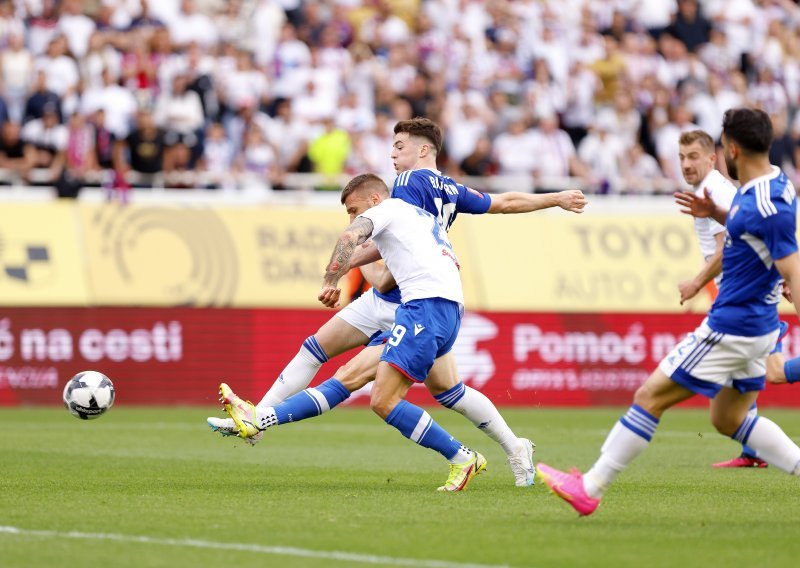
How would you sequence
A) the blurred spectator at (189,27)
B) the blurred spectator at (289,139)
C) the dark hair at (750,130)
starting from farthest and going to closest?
1. the blurred spectator at (189,27)
2. the blurred spectator at (289,139)
3. the dark hair at (750,130)

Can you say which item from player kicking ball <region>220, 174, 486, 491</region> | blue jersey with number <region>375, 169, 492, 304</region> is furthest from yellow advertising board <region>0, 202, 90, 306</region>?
blue jersey with number <region>375, 169, 492, 304</region>

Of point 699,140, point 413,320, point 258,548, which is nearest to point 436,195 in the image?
point 413,320

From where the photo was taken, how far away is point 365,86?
2584 centimetres

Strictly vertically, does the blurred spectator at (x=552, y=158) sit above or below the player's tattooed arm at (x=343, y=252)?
below

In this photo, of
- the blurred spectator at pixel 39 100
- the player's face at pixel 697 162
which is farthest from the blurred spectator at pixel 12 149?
the player's face at pixel 697 162

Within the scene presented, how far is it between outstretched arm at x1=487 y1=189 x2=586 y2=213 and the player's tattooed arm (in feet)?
3.91

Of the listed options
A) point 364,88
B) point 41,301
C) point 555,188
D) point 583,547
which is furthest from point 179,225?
point 583,547

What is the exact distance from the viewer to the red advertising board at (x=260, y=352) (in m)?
20.8

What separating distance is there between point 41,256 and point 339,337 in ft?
35.7

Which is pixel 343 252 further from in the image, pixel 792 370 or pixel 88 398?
pixel 792 370

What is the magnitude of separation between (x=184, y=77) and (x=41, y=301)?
15.0 feet

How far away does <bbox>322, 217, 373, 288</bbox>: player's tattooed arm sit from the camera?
32.6 ft

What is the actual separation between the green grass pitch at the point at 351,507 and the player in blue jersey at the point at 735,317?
48 cm

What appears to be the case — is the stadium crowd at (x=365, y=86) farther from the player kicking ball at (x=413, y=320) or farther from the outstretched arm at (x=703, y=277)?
the outstretched arm at (x=703, y=277)
